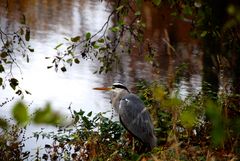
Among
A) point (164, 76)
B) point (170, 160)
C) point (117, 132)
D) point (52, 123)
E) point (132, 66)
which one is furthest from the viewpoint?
point (132, 66)

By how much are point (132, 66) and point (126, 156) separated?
24.4 feet

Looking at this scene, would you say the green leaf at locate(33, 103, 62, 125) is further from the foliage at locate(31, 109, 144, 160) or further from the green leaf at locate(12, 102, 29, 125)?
the foliage at locate(31, 109, 144, 160)

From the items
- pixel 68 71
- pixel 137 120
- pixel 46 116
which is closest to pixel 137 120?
pixel 137 120

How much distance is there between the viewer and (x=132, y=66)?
488 inches

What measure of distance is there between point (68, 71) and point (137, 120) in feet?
20.4

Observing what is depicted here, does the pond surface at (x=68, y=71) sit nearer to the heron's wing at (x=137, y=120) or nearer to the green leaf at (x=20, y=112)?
the heron's wing at (x=137, y=120)

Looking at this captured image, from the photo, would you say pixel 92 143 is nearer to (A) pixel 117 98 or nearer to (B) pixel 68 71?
(A) pixel 117 98

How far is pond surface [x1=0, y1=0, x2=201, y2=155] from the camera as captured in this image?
Answer: 9.25 meters

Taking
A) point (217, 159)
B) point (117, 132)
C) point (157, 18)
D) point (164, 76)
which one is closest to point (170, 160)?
point (217, 159)

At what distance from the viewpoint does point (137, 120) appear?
5348 millimetres

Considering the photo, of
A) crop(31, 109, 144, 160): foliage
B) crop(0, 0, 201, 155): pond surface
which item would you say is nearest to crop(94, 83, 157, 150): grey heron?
crop(31, 109, 144, 160): foliage

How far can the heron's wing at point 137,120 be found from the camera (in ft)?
17.2

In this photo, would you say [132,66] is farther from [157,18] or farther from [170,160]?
[170,160]

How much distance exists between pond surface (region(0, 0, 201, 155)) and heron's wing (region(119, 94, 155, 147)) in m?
0.42
